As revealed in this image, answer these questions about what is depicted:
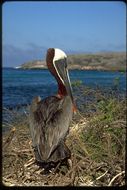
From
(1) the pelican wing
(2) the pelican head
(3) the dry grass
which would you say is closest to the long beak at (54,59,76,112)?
(2) the pelican head

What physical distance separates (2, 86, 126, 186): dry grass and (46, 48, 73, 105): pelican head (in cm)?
52

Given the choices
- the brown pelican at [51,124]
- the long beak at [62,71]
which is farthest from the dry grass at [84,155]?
the long beak at [62,71]

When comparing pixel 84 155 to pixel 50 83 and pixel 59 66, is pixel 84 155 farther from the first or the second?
pixel 50 83

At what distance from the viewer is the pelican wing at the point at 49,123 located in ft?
15.8

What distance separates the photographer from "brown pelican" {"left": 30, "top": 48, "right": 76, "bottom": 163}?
Answer: 4.83 metres

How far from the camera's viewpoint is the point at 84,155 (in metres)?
4.91

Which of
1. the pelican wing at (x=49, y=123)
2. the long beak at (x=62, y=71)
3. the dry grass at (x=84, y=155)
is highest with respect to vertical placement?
the long beak at (x=62, y=71)

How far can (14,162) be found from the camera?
4.89 m

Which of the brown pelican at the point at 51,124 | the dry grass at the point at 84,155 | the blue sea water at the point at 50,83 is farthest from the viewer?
the blue sea water at the point at 50,83

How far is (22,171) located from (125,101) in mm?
1721

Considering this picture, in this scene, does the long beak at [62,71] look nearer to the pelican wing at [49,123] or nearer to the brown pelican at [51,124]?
the brown pelican at [51,124]

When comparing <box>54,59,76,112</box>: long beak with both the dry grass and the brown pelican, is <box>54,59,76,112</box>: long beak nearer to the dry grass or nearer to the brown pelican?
the brown pelican

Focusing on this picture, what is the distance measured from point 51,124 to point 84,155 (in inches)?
18.7

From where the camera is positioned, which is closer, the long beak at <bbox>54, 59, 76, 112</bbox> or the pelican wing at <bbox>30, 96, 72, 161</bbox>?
the pelican wing at <bbox>30, 96, 72, 161</bbox>
